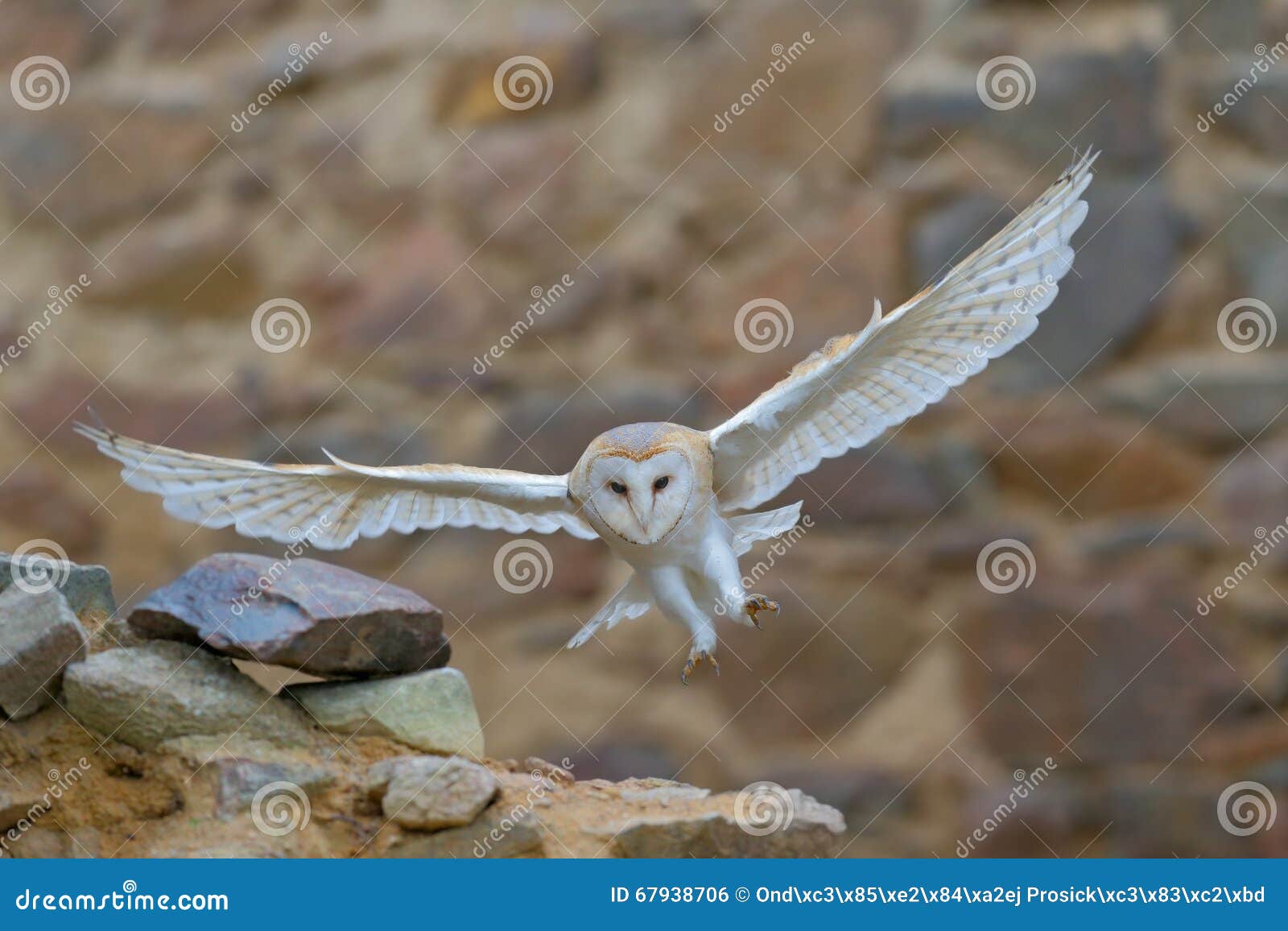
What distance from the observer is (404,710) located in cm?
158

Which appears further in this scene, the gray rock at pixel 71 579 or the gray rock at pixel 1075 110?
the gray rock at pixel 1075 110

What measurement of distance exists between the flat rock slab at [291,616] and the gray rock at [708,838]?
337 millimetres

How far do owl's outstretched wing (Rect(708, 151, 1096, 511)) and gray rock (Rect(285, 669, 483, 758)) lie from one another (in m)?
0.40

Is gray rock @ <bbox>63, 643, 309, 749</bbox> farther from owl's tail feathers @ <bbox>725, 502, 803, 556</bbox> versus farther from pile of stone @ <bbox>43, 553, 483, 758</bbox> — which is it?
owl's tail feathers @ <bbox>725, 502, 803, 556</bbox>

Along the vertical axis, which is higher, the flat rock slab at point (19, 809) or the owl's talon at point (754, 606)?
the owl's talon at point (754, 606)

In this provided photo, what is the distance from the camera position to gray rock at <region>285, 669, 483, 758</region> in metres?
1.56

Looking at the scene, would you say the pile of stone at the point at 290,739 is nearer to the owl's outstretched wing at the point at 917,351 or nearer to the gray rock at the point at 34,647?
the gray rock at the point at 34,647

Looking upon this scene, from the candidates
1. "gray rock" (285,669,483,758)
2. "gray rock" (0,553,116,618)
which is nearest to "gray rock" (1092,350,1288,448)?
"gray rock" (285,669,483,758)

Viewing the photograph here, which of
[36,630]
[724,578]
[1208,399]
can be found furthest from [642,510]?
[1208,399]

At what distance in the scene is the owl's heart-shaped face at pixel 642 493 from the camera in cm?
147

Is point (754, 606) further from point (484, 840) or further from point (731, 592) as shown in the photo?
point (484, 840)

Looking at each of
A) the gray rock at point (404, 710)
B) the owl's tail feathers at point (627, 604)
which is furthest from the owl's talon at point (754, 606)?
the gray rock at point (404, 710)

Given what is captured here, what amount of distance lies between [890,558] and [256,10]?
1.51 metres

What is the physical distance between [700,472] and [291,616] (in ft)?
1.50
